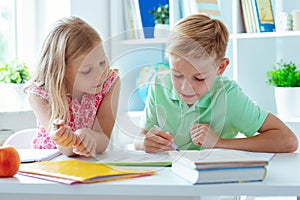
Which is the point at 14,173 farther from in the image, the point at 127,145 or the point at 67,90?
the point at 67,90

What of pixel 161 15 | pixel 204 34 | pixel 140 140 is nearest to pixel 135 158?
pixel 140 140

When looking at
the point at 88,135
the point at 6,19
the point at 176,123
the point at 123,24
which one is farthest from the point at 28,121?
the point at 176,123

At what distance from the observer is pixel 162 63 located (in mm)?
1284

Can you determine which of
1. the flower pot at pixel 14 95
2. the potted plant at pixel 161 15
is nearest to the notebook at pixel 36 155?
the flower pot at pixel 14 95

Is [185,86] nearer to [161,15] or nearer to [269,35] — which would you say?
[269,35]

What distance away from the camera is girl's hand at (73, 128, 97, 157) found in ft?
4.75

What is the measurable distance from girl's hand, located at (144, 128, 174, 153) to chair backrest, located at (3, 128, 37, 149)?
2.29 feet

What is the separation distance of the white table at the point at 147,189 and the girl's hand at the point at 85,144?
0.74 ft

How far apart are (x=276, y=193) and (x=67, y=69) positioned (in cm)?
79

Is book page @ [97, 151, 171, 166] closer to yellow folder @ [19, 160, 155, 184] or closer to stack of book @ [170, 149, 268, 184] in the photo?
yellow folder @ [19, 160, 155, 184]

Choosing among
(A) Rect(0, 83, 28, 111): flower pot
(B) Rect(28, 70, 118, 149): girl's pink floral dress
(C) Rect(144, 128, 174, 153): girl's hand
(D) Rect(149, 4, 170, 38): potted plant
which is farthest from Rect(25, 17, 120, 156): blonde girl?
(D) Rect(149, 4, 170, 38): potted plant

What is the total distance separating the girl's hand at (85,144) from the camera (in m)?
1.45

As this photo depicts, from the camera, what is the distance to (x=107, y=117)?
144 centimetres

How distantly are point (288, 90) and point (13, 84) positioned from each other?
52.4 inches
